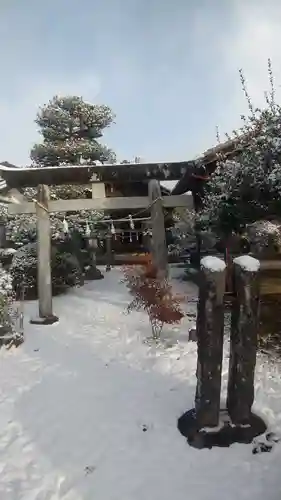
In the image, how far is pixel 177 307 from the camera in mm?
7824

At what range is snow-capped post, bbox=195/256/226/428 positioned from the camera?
162 inches

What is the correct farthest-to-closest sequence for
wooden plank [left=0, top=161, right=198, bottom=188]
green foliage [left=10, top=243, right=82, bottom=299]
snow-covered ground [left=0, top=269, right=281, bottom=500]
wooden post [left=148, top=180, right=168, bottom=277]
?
green foliage [left=10, top=243, right=82, bottom=299]
wooden post [left=148, top=180, right=168, bottom=277]
wooden plank [left=0, top=161, right=198, bottom=188]
snow-covered ground [left=0, top=269, right=281, bottom=500]

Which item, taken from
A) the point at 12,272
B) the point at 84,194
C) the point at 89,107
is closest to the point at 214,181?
the point at 12,272

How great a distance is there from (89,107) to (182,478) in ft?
60.0

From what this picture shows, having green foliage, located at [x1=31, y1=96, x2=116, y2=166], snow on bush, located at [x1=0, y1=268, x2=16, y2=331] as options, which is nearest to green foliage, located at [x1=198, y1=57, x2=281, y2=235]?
snow on bush, located at [x1=0, y1=268, x2=16, y2=331]

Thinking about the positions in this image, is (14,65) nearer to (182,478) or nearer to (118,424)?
(118,424)

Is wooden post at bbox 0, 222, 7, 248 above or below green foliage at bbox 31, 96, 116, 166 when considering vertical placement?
below

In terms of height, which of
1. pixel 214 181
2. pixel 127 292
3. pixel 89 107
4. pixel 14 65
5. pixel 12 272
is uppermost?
pixel 89 107

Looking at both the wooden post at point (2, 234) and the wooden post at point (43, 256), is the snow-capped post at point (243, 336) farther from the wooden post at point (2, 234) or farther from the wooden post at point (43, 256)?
the wooden post at point (2, 234)

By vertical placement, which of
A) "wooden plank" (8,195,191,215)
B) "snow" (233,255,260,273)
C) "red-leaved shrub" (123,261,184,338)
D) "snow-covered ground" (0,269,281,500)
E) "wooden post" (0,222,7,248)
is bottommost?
"snow-covered ground" (0,269,281,500)

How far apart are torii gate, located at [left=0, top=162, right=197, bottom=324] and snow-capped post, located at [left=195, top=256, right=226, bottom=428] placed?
471 cm

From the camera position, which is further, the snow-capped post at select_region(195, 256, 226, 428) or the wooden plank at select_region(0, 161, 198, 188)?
the wooden plank at select_region(0, 161, 198, 188)

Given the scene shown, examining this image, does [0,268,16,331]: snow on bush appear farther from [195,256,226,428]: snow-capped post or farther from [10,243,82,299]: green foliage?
[195,256,226,428]: snow-capped post

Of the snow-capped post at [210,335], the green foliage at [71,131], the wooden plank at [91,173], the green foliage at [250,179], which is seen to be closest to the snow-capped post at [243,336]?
the snow-capped post at [210,335]
